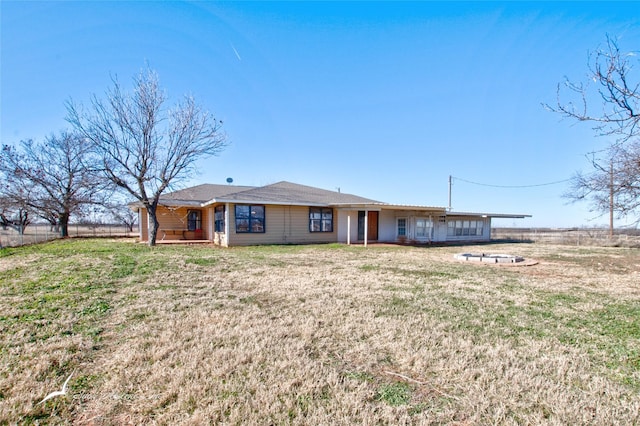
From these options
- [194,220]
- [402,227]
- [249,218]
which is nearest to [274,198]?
[249,218]

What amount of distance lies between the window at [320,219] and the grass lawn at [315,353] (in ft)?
36.5

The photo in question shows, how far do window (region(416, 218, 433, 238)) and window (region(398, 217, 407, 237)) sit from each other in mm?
751

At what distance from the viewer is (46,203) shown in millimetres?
21031

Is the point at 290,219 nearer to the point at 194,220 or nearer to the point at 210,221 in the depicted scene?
the point at 210,221

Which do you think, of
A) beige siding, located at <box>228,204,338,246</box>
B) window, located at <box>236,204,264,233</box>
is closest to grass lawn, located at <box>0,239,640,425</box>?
beige siding, located at <box>228,204,338,246</box>

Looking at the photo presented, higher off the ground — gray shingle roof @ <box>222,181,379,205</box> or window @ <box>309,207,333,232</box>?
gray shingle roof @ <box>222,181,379,205</box>

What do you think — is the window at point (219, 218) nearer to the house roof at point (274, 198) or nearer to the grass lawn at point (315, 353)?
the house roof at point (274, 198)

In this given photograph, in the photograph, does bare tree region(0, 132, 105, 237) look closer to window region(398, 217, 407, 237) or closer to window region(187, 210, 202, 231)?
window region(187, 210, 202, 231)

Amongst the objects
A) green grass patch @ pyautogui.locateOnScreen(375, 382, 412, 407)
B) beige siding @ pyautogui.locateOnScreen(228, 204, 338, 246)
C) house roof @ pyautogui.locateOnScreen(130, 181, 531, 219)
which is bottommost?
green grass patch @ pyautogui.locateOnScreen(375, 382, 412, 407)

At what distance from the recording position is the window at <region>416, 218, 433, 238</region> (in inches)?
781

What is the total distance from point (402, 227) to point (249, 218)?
396 inches

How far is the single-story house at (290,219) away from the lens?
1553 centimetres

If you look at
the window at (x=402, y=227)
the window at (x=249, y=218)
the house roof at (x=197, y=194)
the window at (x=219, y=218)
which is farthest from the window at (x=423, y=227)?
the house roof at (x=197, y=194)

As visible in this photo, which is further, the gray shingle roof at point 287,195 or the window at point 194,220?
the window at point 194,220
